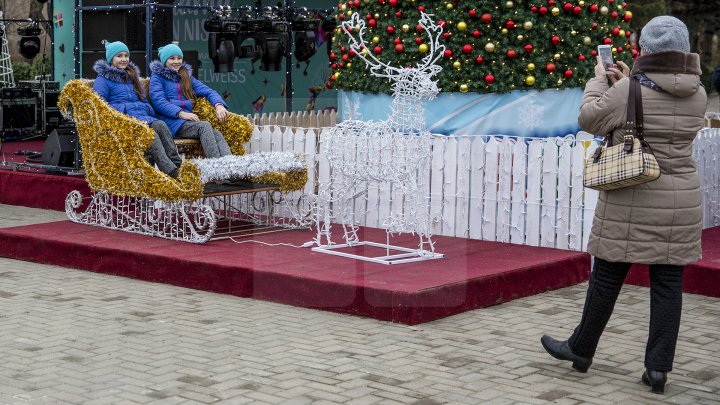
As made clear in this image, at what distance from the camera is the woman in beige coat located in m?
5.16

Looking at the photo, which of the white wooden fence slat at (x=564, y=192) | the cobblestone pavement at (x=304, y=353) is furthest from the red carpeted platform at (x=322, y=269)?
the white wooden fence slat at (x=564, y=192)

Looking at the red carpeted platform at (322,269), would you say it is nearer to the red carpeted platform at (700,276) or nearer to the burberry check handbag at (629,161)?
the red carpeted platform at (700,276)

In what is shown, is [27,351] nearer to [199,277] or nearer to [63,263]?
[199,277]

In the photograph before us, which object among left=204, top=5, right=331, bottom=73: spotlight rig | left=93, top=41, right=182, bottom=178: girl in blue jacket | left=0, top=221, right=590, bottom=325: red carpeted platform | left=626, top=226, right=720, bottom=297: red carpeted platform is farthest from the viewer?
left=204, top=5, right=331, bottom=73: spotlight rig

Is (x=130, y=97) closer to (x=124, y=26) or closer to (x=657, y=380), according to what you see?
(x=124, y=26)

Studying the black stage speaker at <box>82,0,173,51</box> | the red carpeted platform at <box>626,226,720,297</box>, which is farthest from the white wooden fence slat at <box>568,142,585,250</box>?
the black stage speaker at <box>82,0,173,51</box>

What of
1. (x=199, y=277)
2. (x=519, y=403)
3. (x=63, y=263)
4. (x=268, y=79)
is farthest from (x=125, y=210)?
(x=268, y=79)

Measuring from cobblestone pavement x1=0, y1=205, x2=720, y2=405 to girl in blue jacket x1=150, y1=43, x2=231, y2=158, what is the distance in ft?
6.42

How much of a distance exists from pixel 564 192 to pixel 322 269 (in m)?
2.09

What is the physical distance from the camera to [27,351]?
591cm

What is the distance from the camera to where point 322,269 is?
731 cm

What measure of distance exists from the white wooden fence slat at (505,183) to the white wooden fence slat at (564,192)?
42cm

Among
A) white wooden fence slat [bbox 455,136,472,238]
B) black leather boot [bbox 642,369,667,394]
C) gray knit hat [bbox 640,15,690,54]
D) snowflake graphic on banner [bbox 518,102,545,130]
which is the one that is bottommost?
black leather boot [bbox 642,369,667,394]

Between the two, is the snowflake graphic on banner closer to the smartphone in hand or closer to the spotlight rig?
the spotlight rig
